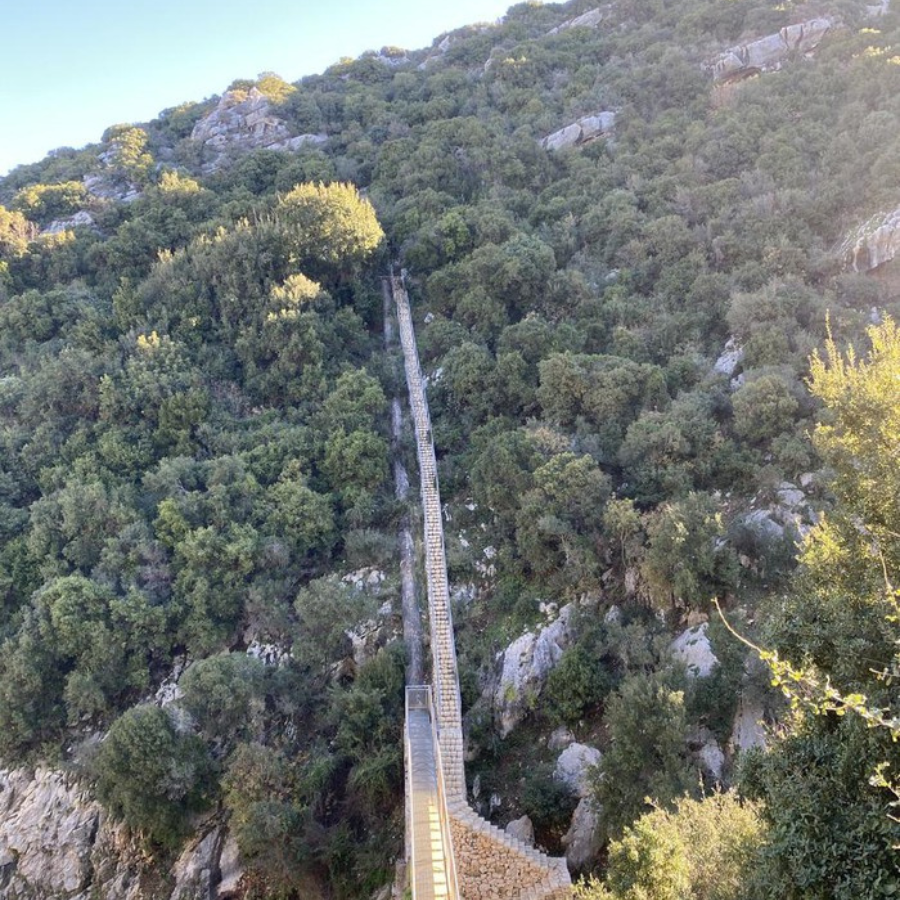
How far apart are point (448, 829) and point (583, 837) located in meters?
4.73

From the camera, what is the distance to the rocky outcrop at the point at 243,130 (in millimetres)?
59719

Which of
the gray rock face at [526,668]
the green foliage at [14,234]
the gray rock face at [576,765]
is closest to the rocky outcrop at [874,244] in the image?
the gray rock face at [526,668]

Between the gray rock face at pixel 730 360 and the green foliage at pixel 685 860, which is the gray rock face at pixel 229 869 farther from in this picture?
the gray rock face at pixel 730 360

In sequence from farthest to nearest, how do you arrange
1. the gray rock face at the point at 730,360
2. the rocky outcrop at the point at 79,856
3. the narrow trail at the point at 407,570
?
the gray rock face at the point at 730,360 < the narrow trail at the point at 407,570 < the rocky outcrop at the point at 79,856

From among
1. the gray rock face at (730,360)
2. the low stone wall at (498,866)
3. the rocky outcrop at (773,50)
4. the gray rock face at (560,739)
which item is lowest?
the gray rock face at (560,739)

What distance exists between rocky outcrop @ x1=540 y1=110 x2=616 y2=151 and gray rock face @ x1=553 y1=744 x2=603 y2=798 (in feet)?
144

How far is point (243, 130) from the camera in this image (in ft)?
206

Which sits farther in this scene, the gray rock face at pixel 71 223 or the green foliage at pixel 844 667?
the gray rock face at pixel 71 223

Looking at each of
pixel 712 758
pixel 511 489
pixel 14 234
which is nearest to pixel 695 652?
pixel 712 758

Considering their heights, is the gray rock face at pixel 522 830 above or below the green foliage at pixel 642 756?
below

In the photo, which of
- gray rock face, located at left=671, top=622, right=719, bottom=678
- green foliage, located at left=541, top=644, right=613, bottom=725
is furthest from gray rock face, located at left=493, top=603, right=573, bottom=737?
gray rock face, located at left=671, top=622, right=719, bottom=678

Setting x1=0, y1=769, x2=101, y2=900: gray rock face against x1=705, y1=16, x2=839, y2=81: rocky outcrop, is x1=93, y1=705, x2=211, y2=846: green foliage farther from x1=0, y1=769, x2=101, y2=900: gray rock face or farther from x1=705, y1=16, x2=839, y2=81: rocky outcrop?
x1=705, y1=16, x2=839, y2=81: rocky outcrop

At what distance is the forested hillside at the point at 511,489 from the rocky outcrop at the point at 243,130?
9.99 meters

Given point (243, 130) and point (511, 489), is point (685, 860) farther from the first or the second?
point (243, 130)
